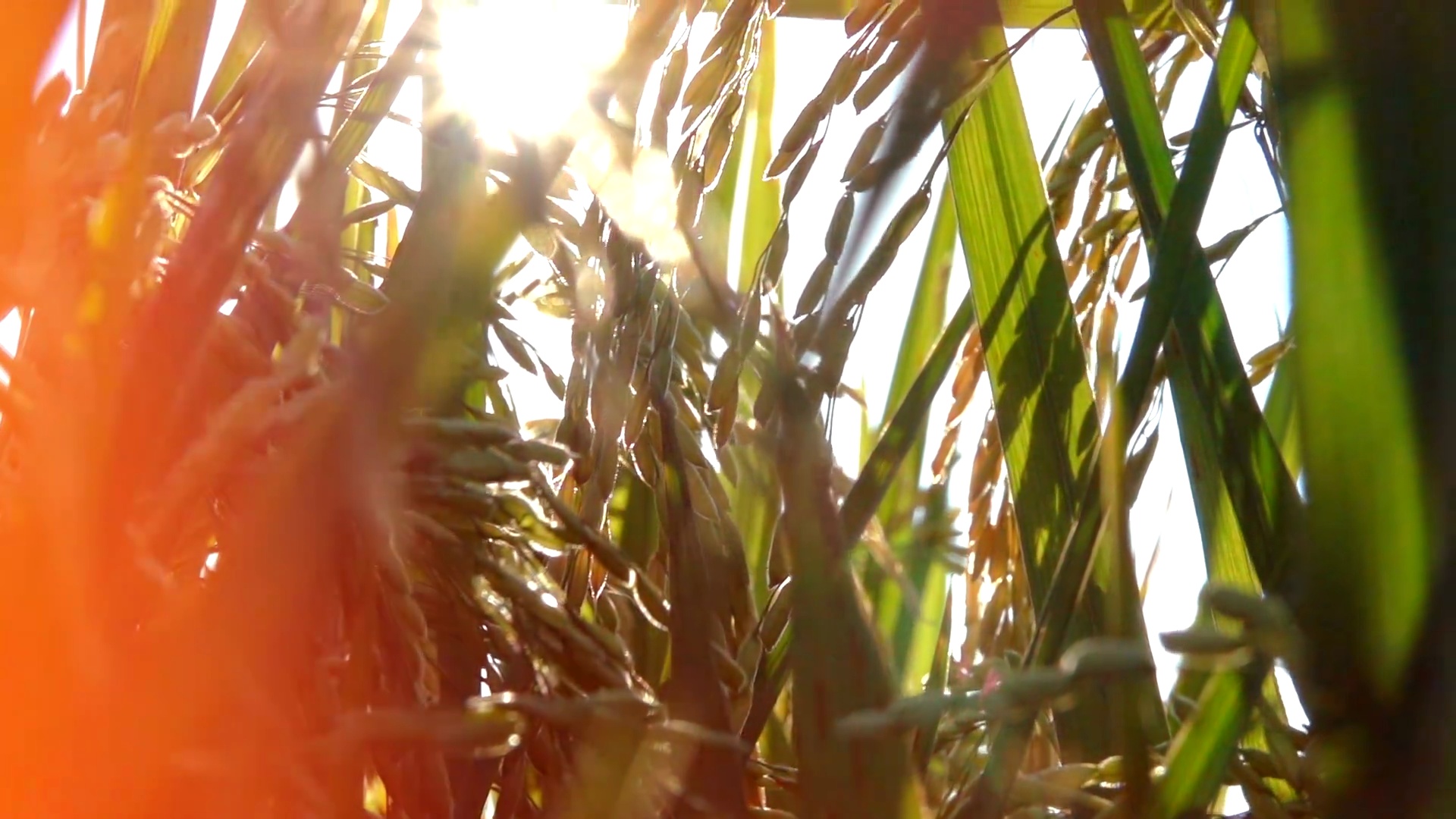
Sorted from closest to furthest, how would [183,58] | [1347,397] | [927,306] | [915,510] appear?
[1347,397]
[183,58]
[915,510]
[927,306]

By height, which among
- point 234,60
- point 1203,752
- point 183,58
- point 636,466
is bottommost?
point 1203,752

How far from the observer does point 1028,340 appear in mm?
514

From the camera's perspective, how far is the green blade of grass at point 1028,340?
46cm

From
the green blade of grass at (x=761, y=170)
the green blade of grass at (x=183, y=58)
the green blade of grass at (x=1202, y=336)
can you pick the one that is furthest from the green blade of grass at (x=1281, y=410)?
the green blade of grass at (x=183, y=58)

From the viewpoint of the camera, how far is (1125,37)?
0.47 m

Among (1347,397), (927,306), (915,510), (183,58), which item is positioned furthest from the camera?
(927,306)

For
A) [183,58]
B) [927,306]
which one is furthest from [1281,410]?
[183,58]

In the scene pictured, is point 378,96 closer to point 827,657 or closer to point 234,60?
point 234,60

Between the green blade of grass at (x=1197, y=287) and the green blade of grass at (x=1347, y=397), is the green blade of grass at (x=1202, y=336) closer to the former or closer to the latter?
the green blade of grass at (x=1197, y=287)

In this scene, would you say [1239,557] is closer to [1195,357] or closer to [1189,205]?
[1195,357]

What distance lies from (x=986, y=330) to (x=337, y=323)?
0.32 meters

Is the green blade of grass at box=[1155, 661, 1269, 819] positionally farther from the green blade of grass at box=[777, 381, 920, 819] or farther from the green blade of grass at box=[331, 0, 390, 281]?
the green blade of grass at box=[331, 0, 390, 281]

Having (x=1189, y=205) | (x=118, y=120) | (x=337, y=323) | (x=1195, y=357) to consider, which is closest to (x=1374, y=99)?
(x=1189, y=205)

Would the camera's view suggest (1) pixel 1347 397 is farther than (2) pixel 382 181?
No
